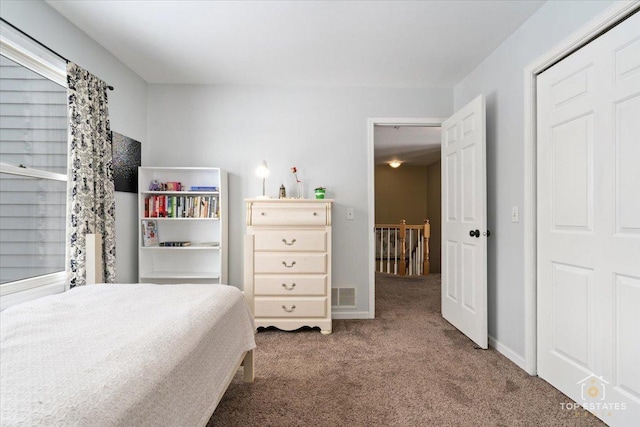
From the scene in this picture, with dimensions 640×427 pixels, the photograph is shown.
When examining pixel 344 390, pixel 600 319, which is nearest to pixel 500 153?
pixel 600 319

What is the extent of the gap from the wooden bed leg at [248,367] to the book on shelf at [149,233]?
1808mm

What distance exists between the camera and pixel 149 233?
10.8 ft

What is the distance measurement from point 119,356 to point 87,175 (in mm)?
1985

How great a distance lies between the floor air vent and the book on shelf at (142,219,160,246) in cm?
193

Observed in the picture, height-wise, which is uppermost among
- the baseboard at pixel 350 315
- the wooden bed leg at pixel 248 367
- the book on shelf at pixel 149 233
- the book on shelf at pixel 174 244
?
the book on shelf at pixel 149 233

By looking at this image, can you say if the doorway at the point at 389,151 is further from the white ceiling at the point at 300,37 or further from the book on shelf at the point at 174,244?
the book on shelf at the point at 174,244

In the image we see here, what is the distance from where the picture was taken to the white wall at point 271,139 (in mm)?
3551

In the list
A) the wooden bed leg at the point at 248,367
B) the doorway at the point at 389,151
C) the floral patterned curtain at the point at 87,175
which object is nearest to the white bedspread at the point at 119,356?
the wooden bed leg at the point at 248,367

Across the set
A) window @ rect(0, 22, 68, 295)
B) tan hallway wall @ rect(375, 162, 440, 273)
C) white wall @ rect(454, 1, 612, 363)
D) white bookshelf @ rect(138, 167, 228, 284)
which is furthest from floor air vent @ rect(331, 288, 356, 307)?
tan hallway wall @ rect(375, 162, 440, 273)

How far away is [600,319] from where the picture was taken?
1.76m

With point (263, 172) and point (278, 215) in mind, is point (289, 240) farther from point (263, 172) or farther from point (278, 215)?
point (263, 172)

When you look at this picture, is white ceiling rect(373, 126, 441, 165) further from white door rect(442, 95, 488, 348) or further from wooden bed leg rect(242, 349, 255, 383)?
wooden bed leg rect(242, 349, 255, 383)

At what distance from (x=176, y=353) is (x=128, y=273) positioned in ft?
8.31

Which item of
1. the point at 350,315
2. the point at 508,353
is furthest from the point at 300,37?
the point at 508,353
